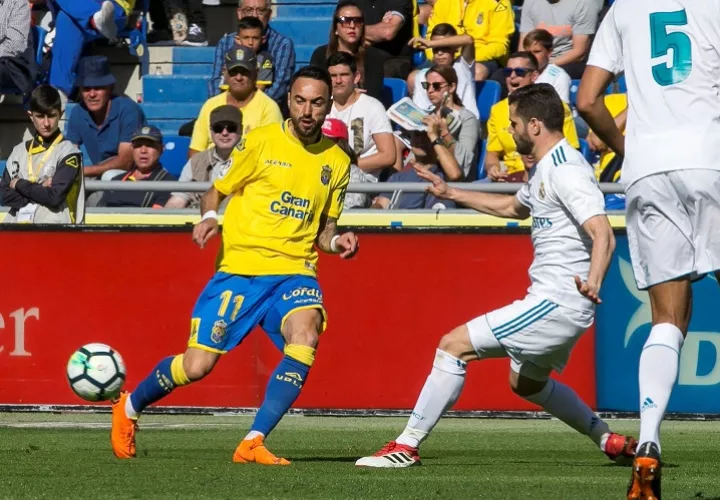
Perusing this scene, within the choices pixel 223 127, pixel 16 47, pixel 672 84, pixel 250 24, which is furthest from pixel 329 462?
pixel 16 47

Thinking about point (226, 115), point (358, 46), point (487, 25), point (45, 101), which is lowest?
point (226, 115)

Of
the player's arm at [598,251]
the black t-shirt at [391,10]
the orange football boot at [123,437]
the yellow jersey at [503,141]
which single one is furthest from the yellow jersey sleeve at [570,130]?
the orange football boot at [123,437]

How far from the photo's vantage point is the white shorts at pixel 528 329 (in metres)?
7.35

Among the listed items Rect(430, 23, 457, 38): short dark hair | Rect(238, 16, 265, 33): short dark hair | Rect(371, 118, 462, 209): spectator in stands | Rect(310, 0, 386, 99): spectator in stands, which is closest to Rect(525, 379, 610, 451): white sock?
Rect(371, 118, 462, 209): spectator in stands

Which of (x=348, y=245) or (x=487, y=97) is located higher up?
(x=487, y=97)

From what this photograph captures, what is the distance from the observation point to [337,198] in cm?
824

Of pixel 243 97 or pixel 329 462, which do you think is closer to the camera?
pixel 329 462

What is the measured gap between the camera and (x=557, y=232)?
7.38 metres

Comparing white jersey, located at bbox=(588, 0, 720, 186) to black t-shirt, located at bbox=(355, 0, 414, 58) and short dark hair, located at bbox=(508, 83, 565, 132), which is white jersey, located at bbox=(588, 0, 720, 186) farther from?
black t-shirt, located at bbox=(355, 0, 414, 58)

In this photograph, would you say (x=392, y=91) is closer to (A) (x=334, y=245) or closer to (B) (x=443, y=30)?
(B) (x=443, y=30)

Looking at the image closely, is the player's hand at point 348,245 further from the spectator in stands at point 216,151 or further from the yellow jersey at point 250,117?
the yellow jersey at point 250,117

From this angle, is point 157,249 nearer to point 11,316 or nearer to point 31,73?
point 11,316

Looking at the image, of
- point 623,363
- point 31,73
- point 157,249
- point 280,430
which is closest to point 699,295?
point 623,363

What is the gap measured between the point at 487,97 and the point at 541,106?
6.84 m
